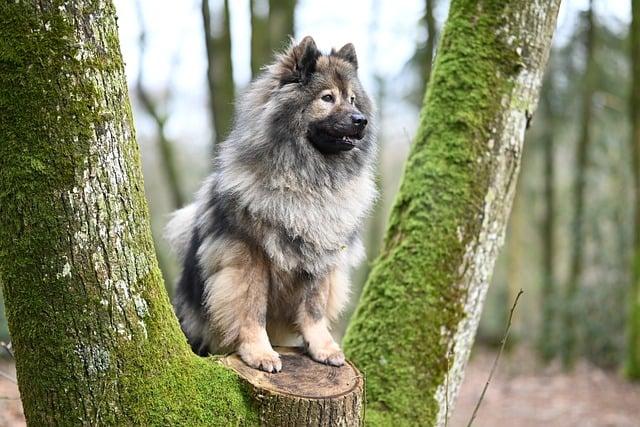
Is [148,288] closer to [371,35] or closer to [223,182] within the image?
[223,182]

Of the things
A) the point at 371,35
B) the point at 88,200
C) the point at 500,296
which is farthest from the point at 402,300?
the point at 500,296

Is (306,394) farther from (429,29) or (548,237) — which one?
(548,237)

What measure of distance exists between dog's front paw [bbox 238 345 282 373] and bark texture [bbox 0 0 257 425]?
0.82 metres

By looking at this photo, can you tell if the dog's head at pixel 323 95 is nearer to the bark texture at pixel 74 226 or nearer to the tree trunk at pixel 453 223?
the tree trunk at pixel 453 223

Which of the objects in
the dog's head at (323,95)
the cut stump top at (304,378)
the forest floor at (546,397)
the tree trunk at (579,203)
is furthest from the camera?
the tree trunk at (579,203)

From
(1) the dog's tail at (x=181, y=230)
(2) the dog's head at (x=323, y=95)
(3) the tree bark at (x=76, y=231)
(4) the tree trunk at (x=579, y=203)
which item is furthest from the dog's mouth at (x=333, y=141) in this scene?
(4) the tree trunk at (x=579, y=203)

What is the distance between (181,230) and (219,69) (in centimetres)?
503

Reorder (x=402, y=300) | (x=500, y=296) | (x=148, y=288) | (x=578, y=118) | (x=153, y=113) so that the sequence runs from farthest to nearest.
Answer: (x=500, y=296) < (x=578, y=118) < (x=153, y=113) < (x=402, y=300) < (x=148, y=288)

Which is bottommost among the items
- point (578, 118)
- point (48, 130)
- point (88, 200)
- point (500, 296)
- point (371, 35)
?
point (500, 296)

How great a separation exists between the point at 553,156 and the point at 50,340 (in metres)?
14.1

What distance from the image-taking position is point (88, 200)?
2525 mm

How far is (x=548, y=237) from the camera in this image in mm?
15109

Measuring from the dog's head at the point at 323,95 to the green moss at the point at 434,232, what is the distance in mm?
657

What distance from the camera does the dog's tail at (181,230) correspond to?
4.73m
